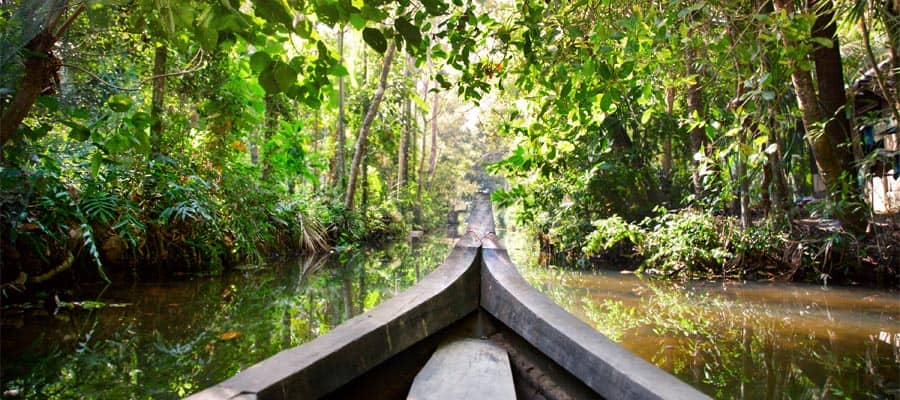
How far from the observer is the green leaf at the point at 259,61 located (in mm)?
1406

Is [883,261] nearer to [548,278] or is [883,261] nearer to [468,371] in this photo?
[548,278]

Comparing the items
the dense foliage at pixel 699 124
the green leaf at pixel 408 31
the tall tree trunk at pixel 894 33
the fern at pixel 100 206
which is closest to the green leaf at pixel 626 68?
the dense foliage at pixel 699 124

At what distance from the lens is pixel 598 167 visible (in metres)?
7.61

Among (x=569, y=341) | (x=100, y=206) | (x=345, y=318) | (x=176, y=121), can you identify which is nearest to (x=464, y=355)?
(x=569, y=341)

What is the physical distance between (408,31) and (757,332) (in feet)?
9.49

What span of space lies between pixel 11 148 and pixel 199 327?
1387mm

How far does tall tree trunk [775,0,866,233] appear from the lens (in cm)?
499

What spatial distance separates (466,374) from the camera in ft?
5.45

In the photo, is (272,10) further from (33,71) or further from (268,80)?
(33,71)

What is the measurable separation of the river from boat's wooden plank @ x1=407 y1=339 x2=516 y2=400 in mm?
980

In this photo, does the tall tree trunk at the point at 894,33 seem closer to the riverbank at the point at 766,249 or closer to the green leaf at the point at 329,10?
the riverbank at the point at 766,249

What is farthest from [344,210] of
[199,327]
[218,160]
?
[199,327]

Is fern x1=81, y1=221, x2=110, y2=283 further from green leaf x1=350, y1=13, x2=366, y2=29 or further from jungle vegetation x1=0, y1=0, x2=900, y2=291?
green leaf x1=350, y1=13, x2=366, y2=29

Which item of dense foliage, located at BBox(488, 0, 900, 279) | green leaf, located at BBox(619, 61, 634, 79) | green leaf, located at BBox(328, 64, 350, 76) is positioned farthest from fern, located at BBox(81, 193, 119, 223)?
green leaf, located at BBox(619, 61, 634, 79)
